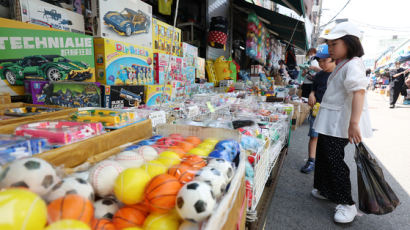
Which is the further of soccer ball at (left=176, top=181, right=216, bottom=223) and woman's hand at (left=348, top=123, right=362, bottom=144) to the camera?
woman's hand at (left=348, top=123, right=362, bottom=144)

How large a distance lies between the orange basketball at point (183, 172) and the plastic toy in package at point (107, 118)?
2.22 ft

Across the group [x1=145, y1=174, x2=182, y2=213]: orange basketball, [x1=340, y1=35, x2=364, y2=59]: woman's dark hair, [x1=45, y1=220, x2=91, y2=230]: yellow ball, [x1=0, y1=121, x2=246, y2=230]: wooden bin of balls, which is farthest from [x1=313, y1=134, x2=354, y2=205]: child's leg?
[x1=45, y1=220, x2=91, y2=230]: yellow ball

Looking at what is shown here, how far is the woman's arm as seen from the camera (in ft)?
5.72

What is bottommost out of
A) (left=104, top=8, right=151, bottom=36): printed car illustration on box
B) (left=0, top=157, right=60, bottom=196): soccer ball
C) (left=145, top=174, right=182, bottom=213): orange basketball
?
(left=145, top=174, right=182, bottom=213): orange basketball

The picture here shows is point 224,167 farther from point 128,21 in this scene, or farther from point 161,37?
point 161,37

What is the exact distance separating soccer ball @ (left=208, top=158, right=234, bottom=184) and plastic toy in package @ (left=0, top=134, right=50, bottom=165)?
0.79m

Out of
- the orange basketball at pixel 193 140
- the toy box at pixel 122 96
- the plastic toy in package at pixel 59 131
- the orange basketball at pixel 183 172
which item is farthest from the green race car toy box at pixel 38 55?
the orange basketball at pixel 183 172

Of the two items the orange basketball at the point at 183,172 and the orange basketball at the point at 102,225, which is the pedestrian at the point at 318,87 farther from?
the orange basketball at the point at 102,225

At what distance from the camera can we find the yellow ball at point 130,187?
2.68 ft

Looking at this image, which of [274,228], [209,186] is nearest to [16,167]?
[209,186]

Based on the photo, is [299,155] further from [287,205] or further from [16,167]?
[16,167]

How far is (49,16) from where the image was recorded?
6.90ft

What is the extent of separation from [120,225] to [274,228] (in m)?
1.65

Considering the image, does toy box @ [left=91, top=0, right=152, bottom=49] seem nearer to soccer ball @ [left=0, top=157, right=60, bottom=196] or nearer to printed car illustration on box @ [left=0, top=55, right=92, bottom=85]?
printed car illustration on box @ [left=0, top=55, right=92, bottom=85]
